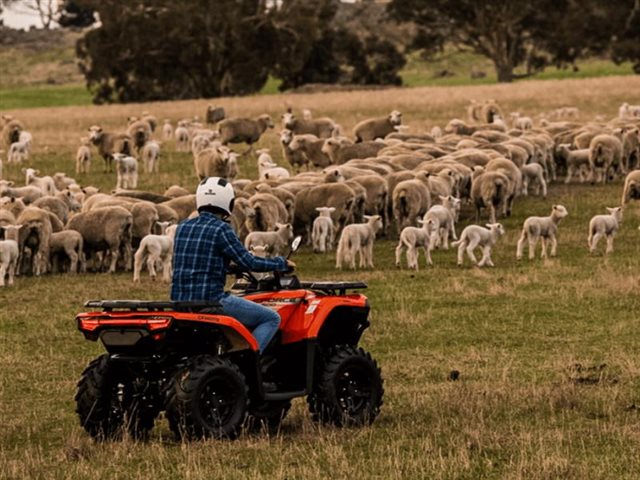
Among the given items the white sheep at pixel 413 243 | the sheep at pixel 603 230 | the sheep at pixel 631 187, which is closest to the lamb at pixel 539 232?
the sheep at pixel 603 230

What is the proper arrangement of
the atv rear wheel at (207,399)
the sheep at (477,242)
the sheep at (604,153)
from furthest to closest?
the sheep at (604,153) → the sheep at (477,242) → the atv rear wheel at (207,399)

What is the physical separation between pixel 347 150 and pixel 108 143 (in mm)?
7620

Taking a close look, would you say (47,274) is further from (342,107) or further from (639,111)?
(342,107)

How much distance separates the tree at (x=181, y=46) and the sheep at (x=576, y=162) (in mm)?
43983

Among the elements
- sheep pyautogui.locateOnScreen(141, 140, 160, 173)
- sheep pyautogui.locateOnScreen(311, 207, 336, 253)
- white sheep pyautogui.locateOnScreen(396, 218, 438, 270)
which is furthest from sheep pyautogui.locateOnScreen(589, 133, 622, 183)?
white sheep pyautogui.locateOnScreen(396, 218, 438, 270)

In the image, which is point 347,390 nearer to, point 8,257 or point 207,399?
point 207,399

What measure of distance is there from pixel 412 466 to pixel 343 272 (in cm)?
1319

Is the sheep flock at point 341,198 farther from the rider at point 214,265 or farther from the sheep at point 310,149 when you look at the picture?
the rider at point 214,265

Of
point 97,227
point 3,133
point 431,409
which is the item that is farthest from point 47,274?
point 3,133

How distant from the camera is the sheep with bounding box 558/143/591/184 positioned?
114 ft

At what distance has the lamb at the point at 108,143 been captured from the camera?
39.6 meters

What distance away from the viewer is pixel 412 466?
1011 cm

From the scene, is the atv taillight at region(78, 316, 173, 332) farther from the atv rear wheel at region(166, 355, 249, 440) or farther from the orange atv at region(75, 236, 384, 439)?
the atv rear wheel at region(166, 355, 249, 440)

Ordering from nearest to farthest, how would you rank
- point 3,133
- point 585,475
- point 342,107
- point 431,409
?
1. point 585,475
2. point 431,409
3. point 3,133
4. point 342,107
